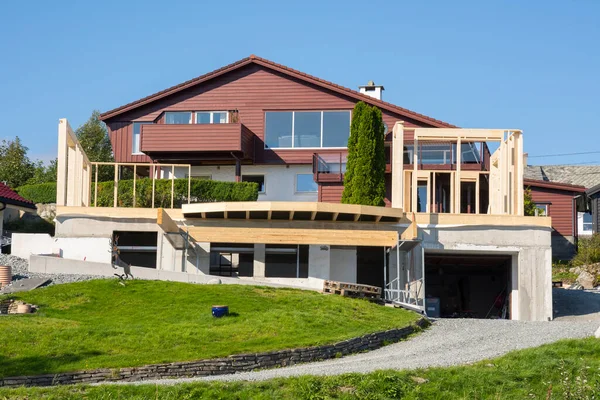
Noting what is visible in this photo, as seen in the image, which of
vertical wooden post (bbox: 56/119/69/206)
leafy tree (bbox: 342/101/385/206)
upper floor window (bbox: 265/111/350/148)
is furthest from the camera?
Answer: upper floor window (bbox: 265/111/350/148)

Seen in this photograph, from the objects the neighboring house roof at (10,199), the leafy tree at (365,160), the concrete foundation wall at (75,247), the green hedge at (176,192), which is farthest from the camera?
the neighboring house roof at (10,199)

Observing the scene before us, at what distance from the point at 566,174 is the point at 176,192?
3073 cm

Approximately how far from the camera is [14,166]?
2227 inches

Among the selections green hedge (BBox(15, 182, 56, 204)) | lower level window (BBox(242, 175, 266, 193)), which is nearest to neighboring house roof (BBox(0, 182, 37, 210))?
green hedge (BBox(15, 182, 56, 204))

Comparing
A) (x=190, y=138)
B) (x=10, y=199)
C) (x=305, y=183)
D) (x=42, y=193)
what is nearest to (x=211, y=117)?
(x=190, y=138)

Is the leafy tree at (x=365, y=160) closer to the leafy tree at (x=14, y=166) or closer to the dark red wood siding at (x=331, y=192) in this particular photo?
the dark red wood siding at (x=331, y=192)

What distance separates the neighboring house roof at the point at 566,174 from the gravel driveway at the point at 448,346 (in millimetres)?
28186

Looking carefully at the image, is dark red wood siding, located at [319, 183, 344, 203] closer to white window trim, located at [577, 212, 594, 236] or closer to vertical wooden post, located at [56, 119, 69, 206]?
vertical wooden post, located at [56, 119, 69, 206]

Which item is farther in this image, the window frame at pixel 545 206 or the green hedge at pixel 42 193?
the green hedge at pixel 42 193

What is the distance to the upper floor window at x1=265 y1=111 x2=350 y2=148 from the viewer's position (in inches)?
1512

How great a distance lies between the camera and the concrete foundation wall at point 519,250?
30.1 meters

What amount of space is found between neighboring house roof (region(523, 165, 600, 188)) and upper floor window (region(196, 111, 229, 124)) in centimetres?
2206

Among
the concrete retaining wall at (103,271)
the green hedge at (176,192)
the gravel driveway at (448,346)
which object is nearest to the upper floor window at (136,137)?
the green hedge at (176,192)

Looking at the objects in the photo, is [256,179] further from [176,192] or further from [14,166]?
[14,166]
